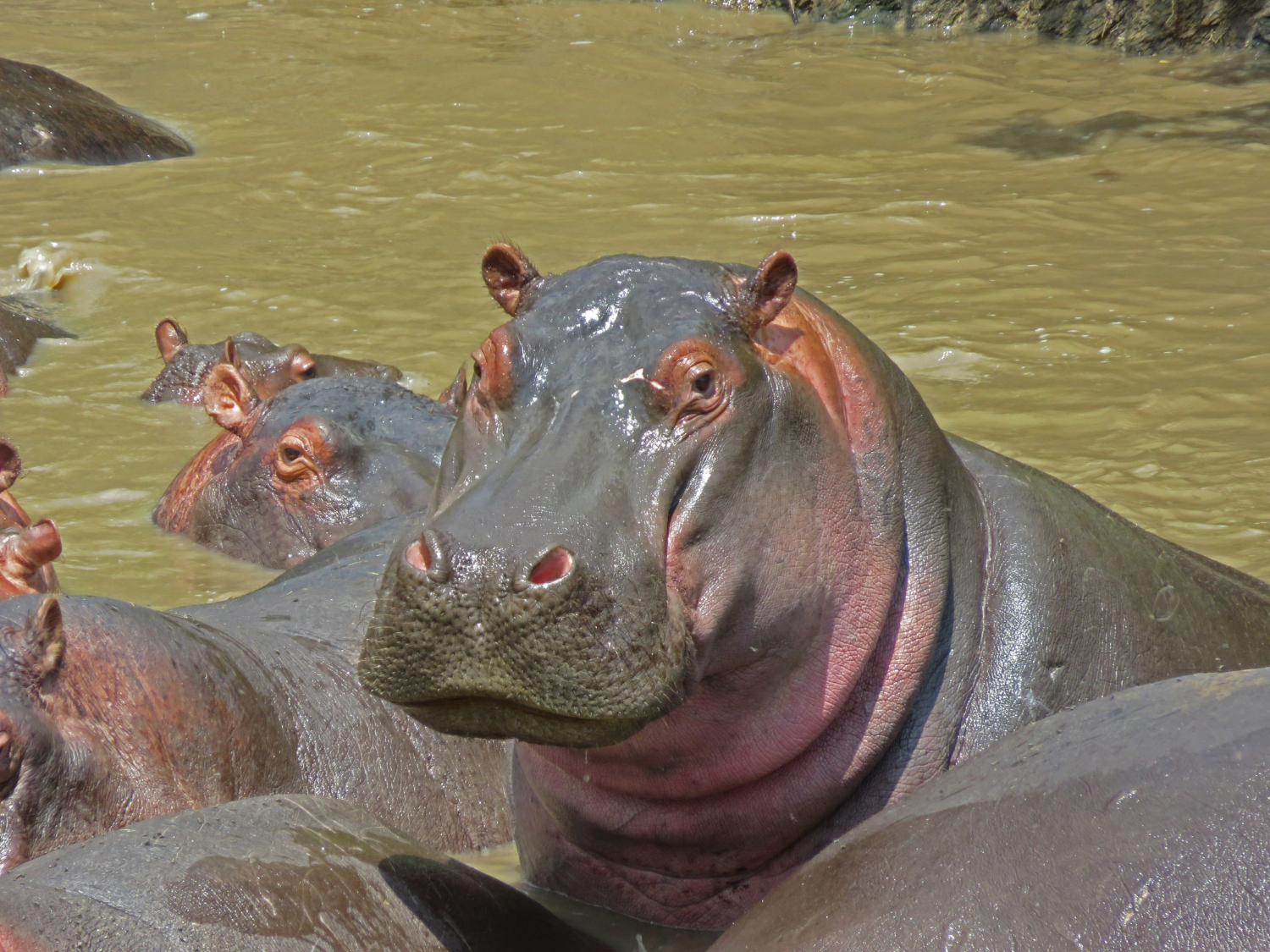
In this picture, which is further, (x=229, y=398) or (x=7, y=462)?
(x=229, y=398)

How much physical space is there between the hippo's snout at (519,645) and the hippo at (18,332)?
18.0 feet

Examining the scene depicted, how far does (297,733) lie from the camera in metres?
3.86

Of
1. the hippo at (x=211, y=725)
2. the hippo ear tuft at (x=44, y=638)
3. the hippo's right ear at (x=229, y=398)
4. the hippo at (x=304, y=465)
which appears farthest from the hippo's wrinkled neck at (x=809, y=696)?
the hippo's right ear at (x=229, y=398)

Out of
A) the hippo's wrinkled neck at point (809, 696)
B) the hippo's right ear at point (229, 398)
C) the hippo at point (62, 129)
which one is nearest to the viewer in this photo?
the hippo's wrinkled neck at point (809, 696)

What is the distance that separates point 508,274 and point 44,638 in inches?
43.4

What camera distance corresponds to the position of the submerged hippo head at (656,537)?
2576 mm

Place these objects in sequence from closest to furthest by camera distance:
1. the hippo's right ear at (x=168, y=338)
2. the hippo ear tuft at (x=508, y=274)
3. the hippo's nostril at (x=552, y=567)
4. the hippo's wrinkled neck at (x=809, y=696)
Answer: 1. the hippo's nostril at (x=552, y=567)
2. the hippo's wrinkled neck at (x=809, y=696)
3. the hippo ear tuft at (x=508, y=274)
4. the hippo's right ear at (x=168, y=338)

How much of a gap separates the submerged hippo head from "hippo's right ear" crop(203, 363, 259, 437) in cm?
308

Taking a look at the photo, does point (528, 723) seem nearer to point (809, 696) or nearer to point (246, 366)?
point (809, 696)

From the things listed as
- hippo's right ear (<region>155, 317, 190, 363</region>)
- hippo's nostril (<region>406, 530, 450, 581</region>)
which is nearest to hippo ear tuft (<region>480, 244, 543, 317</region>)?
hippo's nostril (<region>406, 530, 450, 581</region>)

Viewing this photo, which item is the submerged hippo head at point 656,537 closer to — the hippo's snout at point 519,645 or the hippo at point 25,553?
the hippo's snout at point 519,645

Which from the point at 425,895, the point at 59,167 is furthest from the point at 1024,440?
the point at 59,167

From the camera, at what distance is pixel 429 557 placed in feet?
8.52

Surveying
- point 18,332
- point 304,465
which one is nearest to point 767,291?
point 304,465
